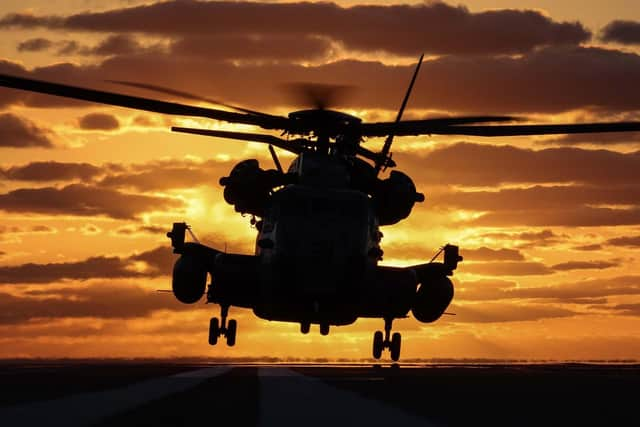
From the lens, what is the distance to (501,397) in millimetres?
28609

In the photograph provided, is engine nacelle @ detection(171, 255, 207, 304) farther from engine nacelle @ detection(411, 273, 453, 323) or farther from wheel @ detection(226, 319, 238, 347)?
engine nacelle @ detection(411, 273, 453, 323)

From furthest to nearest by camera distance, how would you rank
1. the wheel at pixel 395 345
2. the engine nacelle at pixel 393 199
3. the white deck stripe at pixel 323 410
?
the wheel at pixel 395 345
the engine nacelle at pixel 393 199
the white deck stripe at pixel 323 410

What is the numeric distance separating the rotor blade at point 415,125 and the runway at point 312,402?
8.94m

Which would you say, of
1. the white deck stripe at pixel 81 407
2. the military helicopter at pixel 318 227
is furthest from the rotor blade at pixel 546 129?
the white deck stripe at pixel 81 407

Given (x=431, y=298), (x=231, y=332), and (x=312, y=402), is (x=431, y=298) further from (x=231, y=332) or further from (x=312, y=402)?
(x=312, y=402)

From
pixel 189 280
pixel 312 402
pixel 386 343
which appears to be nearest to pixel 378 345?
pixel 386 343

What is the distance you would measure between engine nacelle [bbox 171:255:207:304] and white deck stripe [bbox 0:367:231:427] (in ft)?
31.6

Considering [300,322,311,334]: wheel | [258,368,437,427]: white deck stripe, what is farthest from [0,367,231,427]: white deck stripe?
[300,322,311,334]: wheel

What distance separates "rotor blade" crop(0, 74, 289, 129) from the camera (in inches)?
1419

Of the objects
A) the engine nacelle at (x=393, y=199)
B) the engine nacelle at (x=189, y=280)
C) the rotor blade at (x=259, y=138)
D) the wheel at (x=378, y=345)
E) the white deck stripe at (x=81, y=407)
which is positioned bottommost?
the white deck stripe at (x=81, y=407)

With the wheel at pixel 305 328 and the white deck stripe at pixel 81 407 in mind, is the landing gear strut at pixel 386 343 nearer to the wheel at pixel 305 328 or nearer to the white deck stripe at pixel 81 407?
the wheel at pixel 305 328

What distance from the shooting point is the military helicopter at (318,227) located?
125 ft

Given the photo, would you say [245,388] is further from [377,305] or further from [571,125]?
[571,125]

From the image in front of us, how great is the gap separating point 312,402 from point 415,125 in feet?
56.0
